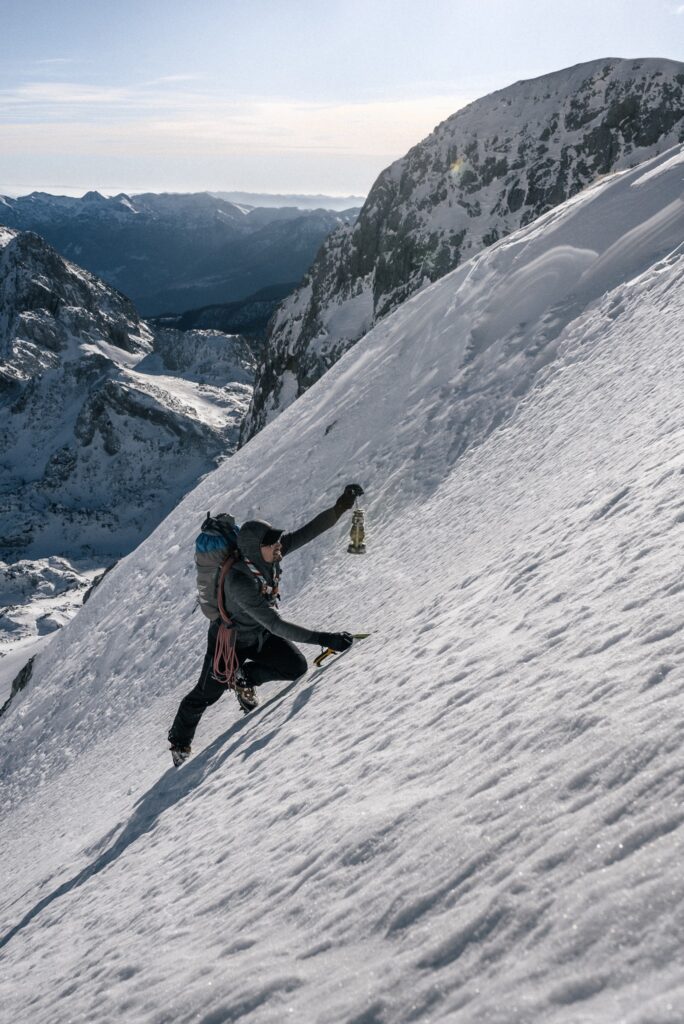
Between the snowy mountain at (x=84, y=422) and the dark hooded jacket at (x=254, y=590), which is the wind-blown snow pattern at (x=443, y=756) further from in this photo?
the snowy mountain at (x=84, y=422)

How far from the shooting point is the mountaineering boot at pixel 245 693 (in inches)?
304

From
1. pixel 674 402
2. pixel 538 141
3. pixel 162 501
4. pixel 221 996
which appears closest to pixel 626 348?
pixel 674 402

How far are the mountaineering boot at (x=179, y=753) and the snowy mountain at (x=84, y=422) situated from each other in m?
42.0

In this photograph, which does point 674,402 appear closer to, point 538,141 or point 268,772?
point 268,772

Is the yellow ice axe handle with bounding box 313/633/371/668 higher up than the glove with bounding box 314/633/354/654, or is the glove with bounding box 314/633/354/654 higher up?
the glove with bounding box 314/633/354/654

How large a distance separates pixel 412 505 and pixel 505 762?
25.2ft

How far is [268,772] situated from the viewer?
19.3 ft

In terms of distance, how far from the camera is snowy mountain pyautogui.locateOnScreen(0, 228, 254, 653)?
75438 millimetres

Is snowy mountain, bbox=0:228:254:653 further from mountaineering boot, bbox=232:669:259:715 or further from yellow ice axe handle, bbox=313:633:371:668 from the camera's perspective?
yellow ice axe handle, bbox=313:633:371:668

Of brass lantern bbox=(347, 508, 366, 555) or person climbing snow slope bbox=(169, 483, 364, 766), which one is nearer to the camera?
person climbing snow slope bbox=(169, 483, 364, 766)

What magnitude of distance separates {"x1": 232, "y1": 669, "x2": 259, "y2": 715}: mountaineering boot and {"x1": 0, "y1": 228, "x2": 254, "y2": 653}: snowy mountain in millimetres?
42330

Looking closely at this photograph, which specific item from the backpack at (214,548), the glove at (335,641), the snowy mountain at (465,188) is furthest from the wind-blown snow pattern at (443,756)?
the snowy mountain at (465,188)

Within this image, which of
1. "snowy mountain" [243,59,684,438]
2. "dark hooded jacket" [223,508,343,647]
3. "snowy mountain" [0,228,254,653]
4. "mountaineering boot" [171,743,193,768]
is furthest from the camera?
"snowy mountain" [0,228,254,653]

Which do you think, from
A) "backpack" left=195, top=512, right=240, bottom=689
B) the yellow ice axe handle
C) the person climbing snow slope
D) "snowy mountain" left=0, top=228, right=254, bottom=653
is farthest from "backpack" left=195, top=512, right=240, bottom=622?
"snowy mountain" left=0, top=228, right=254, bottom=653
